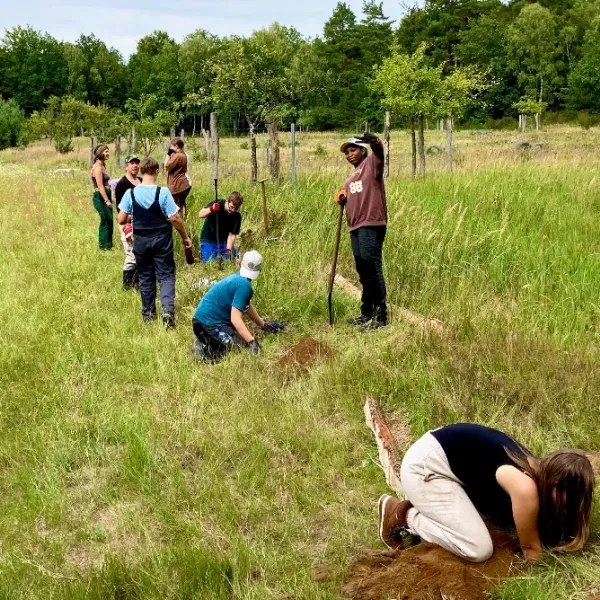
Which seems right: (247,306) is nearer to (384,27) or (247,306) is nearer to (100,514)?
(100,514)

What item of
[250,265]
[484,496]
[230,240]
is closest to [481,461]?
[484,496]

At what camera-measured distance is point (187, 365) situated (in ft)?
17.6

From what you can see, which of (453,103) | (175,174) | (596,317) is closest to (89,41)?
(453,103)

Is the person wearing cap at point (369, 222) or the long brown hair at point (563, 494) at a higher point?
the person wearing cap at point (369, 222)

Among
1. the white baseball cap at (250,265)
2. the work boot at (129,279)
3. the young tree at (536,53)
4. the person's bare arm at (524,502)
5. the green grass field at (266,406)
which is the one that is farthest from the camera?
the young tree at (536,53)

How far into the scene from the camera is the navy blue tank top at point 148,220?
6.36m

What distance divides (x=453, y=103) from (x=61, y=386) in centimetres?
1478

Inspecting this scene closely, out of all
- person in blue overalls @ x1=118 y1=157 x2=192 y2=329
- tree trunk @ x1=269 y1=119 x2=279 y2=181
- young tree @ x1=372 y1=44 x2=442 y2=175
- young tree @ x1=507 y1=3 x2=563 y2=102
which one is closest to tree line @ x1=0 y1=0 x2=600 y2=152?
young tree @ x1=507 y1=3 x2=563 y2=102

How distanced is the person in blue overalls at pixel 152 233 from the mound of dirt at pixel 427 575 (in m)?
3.81

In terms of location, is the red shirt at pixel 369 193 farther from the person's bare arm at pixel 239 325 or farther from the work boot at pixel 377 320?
the person's bare arm at pixel 239 325

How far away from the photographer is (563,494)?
8.77 ft

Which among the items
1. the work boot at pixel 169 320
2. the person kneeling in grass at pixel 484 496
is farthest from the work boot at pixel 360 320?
the person kneeling in grass at pixel 484 496

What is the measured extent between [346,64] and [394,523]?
67592mm

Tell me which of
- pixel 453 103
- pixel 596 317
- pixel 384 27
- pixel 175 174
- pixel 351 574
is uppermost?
pixel 384 27
